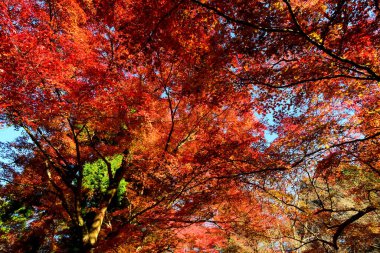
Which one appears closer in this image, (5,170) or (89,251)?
(89,251)

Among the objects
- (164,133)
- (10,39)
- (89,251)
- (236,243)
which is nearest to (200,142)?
(164,133)

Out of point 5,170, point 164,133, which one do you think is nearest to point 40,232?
point 5,170

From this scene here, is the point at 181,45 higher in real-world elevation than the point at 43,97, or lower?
higher

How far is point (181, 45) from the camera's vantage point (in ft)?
22.2

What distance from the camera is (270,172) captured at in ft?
21.3

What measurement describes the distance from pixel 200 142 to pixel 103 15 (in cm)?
632

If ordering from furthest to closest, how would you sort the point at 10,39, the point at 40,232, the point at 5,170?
the point at 40,232 → the point at 5,170 → the point at 10,39

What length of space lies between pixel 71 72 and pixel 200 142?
5614 mm

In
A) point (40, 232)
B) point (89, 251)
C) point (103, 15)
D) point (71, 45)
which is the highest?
point (103, 15)

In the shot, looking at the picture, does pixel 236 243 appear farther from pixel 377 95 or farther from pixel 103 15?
pixel 103 15

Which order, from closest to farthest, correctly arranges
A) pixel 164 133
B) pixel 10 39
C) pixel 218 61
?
pixel 10 39 → pixel 218 61 → pixel 164 133

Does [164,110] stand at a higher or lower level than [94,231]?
higher

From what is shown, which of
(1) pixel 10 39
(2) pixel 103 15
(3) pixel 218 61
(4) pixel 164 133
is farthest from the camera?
(4) pixel 164 133

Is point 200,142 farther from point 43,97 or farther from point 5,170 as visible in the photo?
point 5,170
